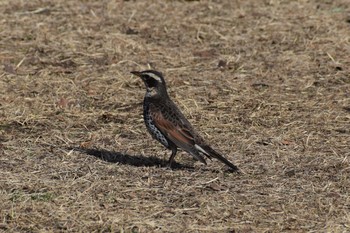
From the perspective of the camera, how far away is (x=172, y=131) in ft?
33.3

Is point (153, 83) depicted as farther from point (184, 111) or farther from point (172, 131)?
point (184, 111)

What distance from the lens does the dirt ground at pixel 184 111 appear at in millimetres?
8641

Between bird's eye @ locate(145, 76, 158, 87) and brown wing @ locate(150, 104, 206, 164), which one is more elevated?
bird's eye @ locate(145, 76, 158, 87)

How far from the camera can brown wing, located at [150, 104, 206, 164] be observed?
10.0 m

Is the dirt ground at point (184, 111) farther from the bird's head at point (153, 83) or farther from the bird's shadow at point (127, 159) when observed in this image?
the bird's head at point (153, 83)

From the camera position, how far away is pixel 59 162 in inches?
397

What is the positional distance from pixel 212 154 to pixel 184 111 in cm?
244

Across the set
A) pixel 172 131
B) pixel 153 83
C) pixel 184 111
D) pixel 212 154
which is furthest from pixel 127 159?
pixel 184 111

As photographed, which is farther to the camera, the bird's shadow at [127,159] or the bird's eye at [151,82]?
the bird's eye at [151,82]

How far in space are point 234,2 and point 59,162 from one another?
844 cm

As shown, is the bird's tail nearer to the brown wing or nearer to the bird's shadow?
the brown wing

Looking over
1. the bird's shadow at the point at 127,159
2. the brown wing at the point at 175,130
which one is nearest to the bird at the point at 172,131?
the brown wing at the point at 175,130

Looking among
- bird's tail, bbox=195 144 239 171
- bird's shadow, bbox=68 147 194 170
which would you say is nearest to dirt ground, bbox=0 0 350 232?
bird's shadow, bbox=68 147 194 170

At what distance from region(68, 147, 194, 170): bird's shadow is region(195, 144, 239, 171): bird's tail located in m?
0.38
